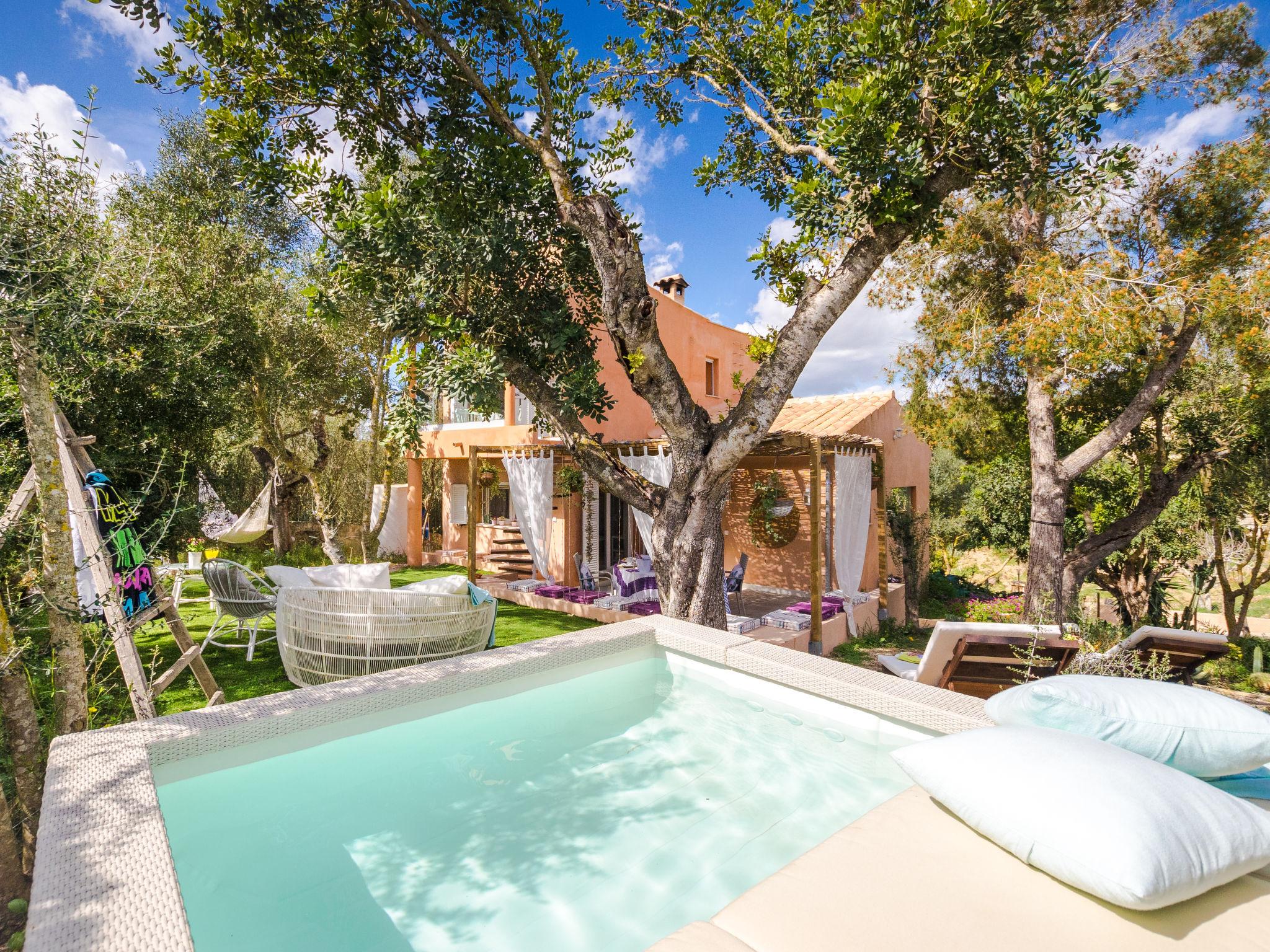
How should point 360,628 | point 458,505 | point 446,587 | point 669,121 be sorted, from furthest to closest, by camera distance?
point 458,505 < point 669,121 < point 446,587 < point 360,628

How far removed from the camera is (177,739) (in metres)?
3.29

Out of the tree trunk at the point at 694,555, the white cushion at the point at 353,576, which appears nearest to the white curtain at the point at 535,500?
the white cushion at the point at 353,576

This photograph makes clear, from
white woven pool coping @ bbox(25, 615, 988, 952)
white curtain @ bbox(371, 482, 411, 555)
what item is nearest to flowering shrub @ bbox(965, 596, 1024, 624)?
white woven pool coping @ bbox(25, 615, 988, 952)

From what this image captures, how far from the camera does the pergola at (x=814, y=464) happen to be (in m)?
9.61

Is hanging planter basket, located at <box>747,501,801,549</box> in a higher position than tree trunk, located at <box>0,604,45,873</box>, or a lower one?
higher

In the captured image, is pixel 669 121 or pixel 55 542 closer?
pixel 55 542

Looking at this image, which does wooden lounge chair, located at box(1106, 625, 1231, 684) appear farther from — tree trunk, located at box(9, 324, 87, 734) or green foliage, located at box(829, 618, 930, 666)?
tree trunk, located at box(9, 324, 87, 734)

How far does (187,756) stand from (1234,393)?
14.6 meters

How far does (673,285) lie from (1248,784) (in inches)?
720

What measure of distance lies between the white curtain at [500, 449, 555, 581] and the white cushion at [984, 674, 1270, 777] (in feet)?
32.6

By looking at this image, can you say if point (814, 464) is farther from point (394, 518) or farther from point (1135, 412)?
point (394, 518)

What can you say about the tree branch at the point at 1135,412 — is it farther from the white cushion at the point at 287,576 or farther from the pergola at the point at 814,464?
the white cushion at the point at 287,576

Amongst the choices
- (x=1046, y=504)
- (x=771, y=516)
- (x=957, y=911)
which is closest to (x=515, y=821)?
(x=957, y=911)

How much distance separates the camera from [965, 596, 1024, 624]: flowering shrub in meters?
11.7
